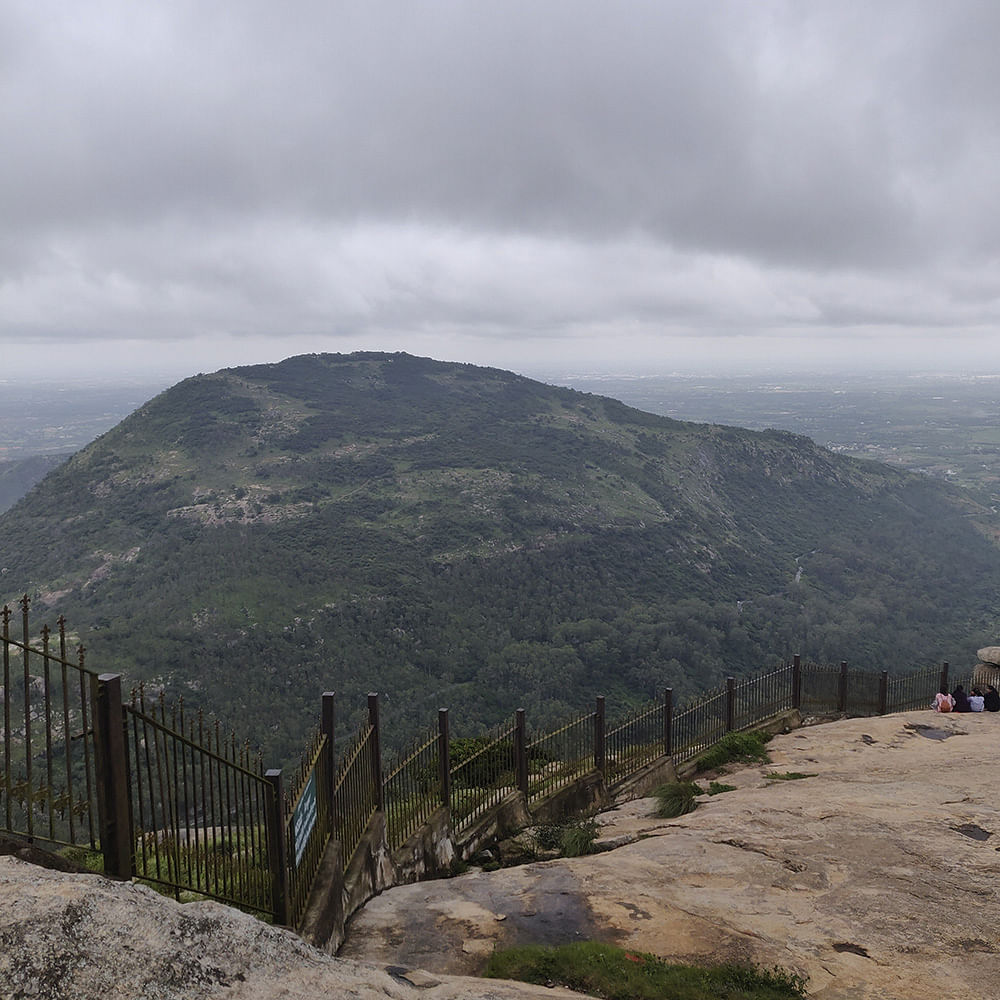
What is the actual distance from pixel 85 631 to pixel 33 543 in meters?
25.5

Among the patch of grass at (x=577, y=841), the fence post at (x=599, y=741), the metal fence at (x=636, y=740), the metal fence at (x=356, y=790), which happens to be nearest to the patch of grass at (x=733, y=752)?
the metal fence at (x=636, y=740)

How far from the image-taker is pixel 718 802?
1076 centimetres

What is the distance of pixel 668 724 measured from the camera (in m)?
13.2

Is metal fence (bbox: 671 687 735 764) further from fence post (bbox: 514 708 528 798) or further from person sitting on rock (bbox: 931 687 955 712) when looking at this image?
person sitting on rock (bbox: 931 687 955 712)

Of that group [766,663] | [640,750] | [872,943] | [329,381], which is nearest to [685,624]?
[766,663]

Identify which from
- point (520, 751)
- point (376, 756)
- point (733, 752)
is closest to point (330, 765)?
Result: point (376, 756)

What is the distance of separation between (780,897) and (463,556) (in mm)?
66390

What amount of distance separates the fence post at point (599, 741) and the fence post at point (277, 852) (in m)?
7.58

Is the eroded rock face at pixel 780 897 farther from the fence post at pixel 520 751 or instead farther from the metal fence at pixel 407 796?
the fence post at pixel 520 751

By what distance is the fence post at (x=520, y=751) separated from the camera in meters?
10.7

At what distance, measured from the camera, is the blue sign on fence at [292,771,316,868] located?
17.8ft

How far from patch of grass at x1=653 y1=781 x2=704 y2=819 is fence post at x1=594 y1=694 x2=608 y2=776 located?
1.18m

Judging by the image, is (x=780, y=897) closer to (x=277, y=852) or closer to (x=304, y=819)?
(x=304, y=819)

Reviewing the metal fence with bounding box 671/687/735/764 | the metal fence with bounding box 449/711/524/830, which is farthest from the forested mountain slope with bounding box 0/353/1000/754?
the metal fence with bounding box 449/711/524/830
